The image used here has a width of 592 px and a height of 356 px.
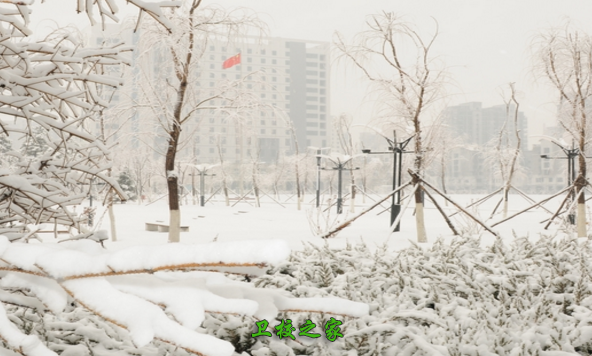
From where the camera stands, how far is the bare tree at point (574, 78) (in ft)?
27.3

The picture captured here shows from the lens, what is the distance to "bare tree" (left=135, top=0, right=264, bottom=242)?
6.33 m

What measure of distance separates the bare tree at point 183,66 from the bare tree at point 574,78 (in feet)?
18.6

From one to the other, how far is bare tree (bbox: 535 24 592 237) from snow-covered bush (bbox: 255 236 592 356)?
200 inches

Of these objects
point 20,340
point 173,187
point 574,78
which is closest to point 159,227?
point 173,187

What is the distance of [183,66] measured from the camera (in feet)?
21.6

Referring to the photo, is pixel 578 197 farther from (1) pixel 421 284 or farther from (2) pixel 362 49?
(1) pixel 421 284

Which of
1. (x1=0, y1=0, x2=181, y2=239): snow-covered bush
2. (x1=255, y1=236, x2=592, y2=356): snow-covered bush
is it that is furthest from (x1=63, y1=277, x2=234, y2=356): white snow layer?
(x1=255, y1=236, x2=592, y2=356): snow-covered bush

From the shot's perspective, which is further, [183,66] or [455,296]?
[183,66]

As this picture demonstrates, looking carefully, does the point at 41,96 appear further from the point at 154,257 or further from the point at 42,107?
the point at 154,257

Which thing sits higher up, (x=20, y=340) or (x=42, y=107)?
(x=42, y=107)

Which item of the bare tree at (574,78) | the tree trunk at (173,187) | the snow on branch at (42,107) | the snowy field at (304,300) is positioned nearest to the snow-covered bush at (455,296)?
the snowy field at (304,300)

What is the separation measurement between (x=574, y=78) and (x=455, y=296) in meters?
7.74

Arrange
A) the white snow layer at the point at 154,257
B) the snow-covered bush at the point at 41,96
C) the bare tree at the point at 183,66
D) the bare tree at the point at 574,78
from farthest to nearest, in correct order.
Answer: the bare tree at the point at 574,78 < the bare tree at the point at 183,66 < the snow-covered bush at the point at 41,96 < the white snow layer at the point at 154,257

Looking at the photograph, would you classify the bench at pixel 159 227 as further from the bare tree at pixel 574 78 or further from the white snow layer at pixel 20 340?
the white snow layer at pixel 20 340
